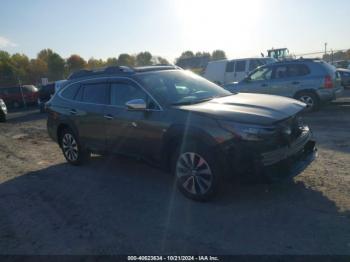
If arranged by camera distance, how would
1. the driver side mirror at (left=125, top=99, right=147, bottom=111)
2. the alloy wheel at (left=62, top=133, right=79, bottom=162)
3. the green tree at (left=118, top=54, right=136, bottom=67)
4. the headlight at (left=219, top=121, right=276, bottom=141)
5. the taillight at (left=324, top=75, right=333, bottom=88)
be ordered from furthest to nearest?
1. the green tree at (left=118, top=54, right=136, bottom=67)
2. the taillight at (left=324, top=75, right=333, bottom=88)
3. the alloy wheel at (left=62, top=133, right=79, bottom=162)
4. the driver side mirror at (left=125, top=99, right=147, bottom=111)
5. the headlight at (left=219, top=121, right=276, bottom=141)

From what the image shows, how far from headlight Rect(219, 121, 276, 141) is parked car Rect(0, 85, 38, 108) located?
26168 millimetres

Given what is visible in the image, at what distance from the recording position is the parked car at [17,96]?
27250 millimetres

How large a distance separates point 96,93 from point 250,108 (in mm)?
2981

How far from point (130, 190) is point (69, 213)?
103 cm

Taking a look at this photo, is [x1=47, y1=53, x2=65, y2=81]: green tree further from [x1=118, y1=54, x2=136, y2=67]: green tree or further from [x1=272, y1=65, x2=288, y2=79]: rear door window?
[x1=272, y1=65, x2=288, y2=79]: rear door window

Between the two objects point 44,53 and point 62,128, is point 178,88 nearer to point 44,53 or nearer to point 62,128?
point 62,128

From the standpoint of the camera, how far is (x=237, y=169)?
13.9 ft

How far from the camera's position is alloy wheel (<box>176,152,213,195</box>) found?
14.8 feet

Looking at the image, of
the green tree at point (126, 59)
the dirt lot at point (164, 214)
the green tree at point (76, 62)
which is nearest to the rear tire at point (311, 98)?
the dirt lot at point (164, 214)

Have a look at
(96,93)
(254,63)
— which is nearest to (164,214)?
(96,93)

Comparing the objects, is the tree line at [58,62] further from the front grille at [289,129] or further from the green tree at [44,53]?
the front grille at [289,129]

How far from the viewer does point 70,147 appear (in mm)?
7160

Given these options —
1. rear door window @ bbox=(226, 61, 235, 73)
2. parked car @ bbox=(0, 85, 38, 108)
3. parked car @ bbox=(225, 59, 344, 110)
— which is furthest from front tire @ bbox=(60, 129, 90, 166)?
parked car @ bbox=(0, 85, 38, 108)

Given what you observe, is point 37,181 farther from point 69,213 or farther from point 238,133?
point 238,133
